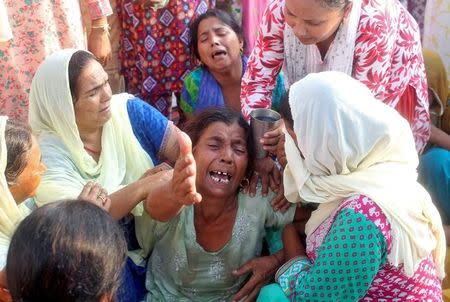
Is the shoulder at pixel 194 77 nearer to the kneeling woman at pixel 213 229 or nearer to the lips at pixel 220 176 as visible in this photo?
the kneeling woman at pixel 213 229

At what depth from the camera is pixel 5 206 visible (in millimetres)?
2244

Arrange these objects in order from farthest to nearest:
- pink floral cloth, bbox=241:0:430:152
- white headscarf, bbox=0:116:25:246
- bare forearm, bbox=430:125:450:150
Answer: bare forearm, bbox=430:125:450:150 → pink floral cloth, bbox=241:0:430:152 → white headscarf, bbox=0:116:25:246

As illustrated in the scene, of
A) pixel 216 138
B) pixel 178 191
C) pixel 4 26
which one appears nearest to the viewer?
pixel 178 191

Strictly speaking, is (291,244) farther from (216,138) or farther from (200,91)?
(200,91)

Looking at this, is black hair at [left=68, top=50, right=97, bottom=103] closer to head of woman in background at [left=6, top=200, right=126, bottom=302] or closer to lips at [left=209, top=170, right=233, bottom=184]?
lips at [left=209, top=170, right=233, bottom=184]

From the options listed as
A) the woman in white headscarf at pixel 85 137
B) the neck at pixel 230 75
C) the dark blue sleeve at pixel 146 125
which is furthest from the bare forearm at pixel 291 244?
the neck at pixel 230 75

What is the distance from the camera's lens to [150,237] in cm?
273

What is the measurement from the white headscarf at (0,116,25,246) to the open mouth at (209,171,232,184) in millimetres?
781

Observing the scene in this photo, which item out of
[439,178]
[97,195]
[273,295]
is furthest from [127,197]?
[439,178]

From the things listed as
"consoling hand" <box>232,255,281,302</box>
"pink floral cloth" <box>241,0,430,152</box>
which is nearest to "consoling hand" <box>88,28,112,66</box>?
"pink floral cloth" <box>241,0,430,152</box>

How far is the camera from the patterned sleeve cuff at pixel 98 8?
348cm

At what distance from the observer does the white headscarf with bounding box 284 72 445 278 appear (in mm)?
1911

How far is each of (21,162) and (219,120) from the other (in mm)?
893

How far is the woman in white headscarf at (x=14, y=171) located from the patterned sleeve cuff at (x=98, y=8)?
134 cm
